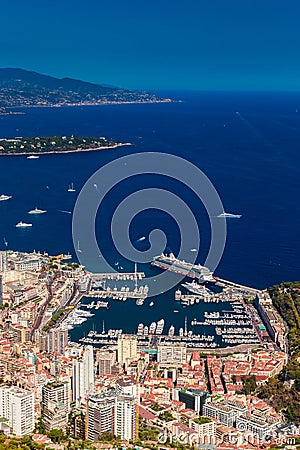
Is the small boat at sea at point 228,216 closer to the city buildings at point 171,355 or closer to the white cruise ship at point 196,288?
the white cruise ship at point 196,288

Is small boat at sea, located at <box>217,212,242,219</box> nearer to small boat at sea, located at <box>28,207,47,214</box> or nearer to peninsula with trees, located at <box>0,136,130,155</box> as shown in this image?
small boat at sea, located at <box>28,207,47,214</box>

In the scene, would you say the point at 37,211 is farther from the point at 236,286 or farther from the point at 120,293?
the point at 236,286

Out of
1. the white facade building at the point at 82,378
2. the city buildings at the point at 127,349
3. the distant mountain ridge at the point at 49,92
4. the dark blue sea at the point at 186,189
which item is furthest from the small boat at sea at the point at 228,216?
the distant mountain ridge at the point at 49,92

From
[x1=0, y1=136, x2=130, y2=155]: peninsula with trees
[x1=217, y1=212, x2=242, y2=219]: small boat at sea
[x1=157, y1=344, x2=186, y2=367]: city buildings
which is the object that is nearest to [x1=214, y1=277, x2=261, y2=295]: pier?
[x1=157, y1=344, x2=186, y2=367]: city buildings

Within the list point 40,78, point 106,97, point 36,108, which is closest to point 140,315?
point 36,108

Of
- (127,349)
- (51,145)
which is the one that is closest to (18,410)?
(127,349)
